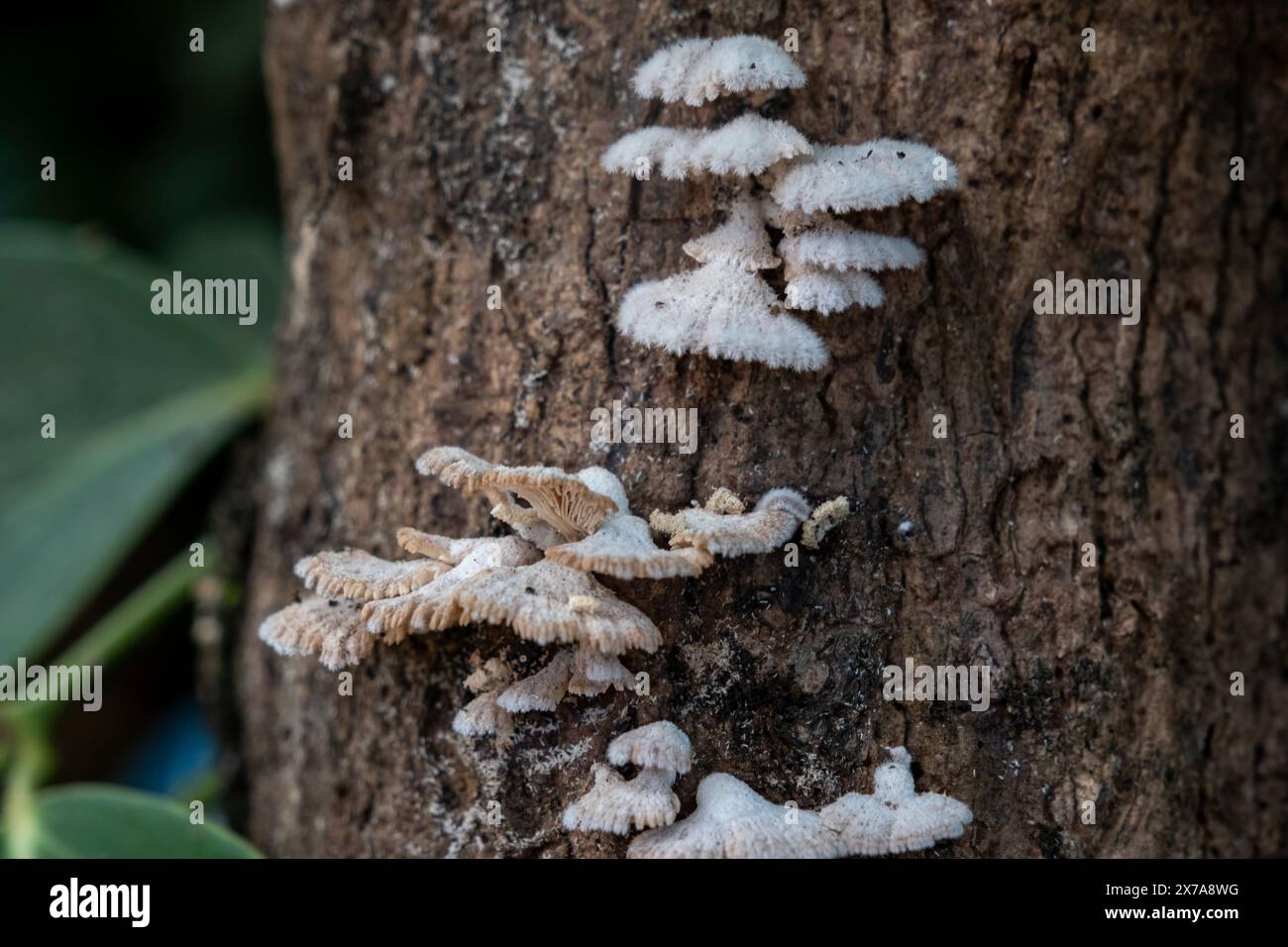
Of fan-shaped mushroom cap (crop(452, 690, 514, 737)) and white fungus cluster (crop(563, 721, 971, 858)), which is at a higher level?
fan-shaped mushroom cap (crop(452, 690, 514, 737))

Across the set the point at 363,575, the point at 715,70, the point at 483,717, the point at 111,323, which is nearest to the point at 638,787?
the point at 483,717

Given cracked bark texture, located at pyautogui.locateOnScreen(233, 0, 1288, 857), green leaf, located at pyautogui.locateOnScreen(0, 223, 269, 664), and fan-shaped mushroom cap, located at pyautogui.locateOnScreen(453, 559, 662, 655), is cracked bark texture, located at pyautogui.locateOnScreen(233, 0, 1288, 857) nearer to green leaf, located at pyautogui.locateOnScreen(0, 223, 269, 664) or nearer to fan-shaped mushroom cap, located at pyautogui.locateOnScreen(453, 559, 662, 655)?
fan-shaped mushroom cap, located at pyautogui.locateOnScreen(453, 559, 662, 655)

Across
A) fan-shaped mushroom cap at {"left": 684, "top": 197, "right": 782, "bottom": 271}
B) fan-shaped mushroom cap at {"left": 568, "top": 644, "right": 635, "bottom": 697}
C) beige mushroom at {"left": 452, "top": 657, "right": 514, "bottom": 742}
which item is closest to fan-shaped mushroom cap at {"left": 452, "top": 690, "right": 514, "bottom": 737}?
beige mushroom at {"left": 452, "top": 657, "right": 514, "bottom": 742}

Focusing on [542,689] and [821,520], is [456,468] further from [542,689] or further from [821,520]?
[821,520]

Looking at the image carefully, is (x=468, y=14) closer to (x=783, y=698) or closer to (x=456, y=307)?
(x=456, y=307)

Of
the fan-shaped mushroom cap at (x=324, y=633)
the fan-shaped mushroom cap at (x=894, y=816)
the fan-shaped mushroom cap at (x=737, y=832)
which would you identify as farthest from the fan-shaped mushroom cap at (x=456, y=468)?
the fan-shaped mushroom cap at (x=894, y=816)

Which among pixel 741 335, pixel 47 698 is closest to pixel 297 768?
pixel 47 698

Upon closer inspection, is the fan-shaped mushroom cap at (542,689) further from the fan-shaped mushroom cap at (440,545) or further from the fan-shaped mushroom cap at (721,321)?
the fan-shaped mushroom cap at (721,321)
